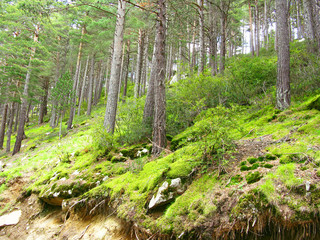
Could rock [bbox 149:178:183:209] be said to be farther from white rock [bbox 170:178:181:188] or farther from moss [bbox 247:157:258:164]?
moss [bbox 247:157:258:164]

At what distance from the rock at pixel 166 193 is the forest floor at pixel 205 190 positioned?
0.02m

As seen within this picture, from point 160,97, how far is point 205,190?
2.95 metres

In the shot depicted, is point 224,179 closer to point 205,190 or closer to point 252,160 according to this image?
point 205,190

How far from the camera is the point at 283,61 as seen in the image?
575 cm

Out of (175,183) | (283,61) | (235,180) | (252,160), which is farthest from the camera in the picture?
(283,61)

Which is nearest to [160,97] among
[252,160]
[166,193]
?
[166,193]

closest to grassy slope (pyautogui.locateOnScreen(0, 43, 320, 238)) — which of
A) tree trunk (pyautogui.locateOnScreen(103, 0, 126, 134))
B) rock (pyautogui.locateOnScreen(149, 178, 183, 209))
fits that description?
rock (pyautogui.locateOnScreen(149, 178, 183, 209))

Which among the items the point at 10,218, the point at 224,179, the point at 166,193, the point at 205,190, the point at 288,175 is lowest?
the point at 10,218

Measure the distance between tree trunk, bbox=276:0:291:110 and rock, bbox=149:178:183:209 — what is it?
13.8 ft

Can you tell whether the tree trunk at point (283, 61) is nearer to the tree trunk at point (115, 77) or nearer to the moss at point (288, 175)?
the moss at point (288, 175)

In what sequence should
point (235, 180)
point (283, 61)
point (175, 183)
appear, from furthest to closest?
point (283, 61)
point (175, 183)
point (235, 180)

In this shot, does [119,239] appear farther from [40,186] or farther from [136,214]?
[40,186]

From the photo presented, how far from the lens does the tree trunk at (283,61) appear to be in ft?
18.3

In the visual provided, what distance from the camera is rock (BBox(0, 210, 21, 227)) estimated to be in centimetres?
536
